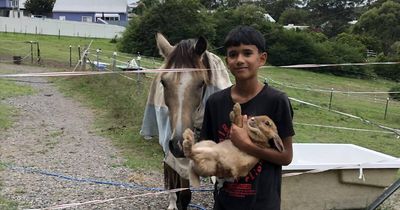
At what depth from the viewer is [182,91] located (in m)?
2.88

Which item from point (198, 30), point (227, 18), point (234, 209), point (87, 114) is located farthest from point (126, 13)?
point (234, 209)

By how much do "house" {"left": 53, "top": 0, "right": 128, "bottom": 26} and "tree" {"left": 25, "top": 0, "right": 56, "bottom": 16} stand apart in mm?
3297

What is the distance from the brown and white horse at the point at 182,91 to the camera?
279cm

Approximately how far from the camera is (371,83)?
25281mm

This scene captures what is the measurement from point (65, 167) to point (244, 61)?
4.34 meters

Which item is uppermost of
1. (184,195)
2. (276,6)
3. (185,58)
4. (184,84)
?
(276,6)

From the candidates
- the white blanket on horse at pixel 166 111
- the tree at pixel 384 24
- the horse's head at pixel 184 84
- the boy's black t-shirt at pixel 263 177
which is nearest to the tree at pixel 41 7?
the tree at pixel 384 24

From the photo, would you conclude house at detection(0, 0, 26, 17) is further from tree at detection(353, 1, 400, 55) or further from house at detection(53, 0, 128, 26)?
tree at detection(353, 1, 400, 55)

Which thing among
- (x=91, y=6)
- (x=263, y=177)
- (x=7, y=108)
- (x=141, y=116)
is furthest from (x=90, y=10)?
(x=263, y=177)

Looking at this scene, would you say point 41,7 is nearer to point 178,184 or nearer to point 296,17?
point 296,17

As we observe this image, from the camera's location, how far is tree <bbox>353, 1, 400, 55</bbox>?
127ft

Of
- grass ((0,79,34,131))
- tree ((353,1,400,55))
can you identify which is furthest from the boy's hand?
tree ((353,1,400,55))

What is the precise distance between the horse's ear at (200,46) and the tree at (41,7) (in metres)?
50.7

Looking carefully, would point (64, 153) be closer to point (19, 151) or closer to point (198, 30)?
point (19, 151)
